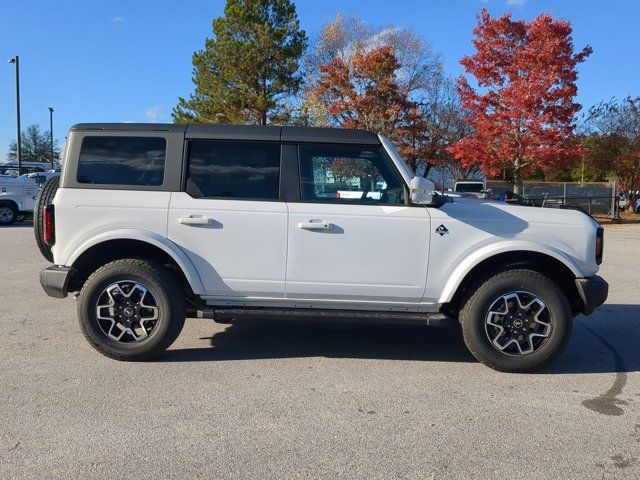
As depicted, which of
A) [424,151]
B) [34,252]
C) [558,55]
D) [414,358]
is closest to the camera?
[414,358]

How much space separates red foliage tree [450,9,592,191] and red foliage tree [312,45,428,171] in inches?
139

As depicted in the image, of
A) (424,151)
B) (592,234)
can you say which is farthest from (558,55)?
(592,234)

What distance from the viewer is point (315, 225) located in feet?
14.7

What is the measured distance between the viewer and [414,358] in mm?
5027

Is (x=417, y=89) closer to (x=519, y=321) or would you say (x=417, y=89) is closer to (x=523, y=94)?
(x=523, y=94)

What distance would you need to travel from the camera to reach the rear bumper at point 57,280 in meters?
4.66

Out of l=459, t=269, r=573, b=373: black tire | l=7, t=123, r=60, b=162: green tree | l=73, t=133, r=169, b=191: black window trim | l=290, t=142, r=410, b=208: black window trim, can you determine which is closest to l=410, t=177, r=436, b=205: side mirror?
l=290, t=142, r=410, b=208: black window trim

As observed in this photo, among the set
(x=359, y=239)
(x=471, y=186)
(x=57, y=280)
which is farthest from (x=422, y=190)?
(x=471, y=186)

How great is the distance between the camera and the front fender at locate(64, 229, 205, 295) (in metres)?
4.58

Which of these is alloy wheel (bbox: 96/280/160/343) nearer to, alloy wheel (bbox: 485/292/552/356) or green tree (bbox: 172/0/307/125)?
alloy wheel (bbox: 485/292/552/356)

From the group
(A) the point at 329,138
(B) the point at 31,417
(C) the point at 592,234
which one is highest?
(A) the point at 329,138

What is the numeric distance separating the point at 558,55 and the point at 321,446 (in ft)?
64.1

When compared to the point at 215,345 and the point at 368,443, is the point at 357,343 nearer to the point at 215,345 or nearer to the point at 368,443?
the point at 215,345

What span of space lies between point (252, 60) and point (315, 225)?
837 inches
